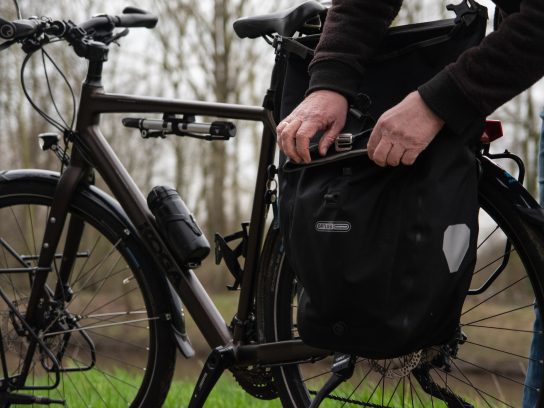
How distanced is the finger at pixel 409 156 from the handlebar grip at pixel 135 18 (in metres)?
1.66

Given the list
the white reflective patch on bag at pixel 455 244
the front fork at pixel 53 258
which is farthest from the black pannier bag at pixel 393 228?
the front fork at pixel 53 258

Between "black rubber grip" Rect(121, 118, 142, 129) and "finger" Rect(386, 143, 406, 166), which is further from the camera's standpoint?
"black rubber grip" Rect(121, 118, 142, 129)

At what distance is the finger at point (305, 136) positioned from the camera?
2.00m

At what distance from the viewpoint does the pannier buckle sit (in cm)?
197

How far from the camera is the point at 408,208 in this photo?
187cm

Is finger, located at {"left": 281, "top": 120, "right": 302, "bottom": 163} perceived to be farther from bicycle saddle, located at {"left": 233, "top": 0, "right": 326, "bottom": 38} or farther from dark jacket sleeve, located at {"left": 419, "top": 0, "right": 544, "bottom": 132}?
bicycle saddle, located at {"left": 233, "top": 0, "right": 326, "bottom": 38}

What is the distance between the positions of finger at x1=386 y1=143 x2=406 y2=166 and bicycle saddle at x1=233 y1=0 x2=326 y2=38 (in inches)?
29.1

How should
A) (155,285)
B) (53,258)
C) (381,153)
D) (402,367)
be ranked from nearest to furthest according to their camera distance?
1. (381,153)
2. (402,367)
3. (155,285)
4. (53,258)

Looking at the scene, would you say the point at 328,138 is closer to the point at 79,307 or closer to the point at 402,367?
the point at 402,367

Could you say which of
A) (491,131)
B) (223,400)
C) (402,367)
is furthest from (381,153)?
(223,400)

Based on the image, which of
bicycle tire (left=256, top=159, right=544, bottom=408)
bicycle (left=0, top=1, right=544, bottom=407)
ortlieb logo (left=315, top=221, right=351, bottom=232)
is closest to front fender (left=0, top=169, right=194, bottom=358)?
bicycle (left=0, top=1, right=544, bottom=407)

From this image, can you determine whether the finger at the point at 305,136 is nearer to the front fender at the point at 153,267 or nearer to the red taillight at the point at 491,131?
the red taillight at the point at 491,131

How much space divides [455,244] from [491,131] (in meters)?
0.37

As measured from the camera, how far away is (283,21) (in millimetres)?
2473
